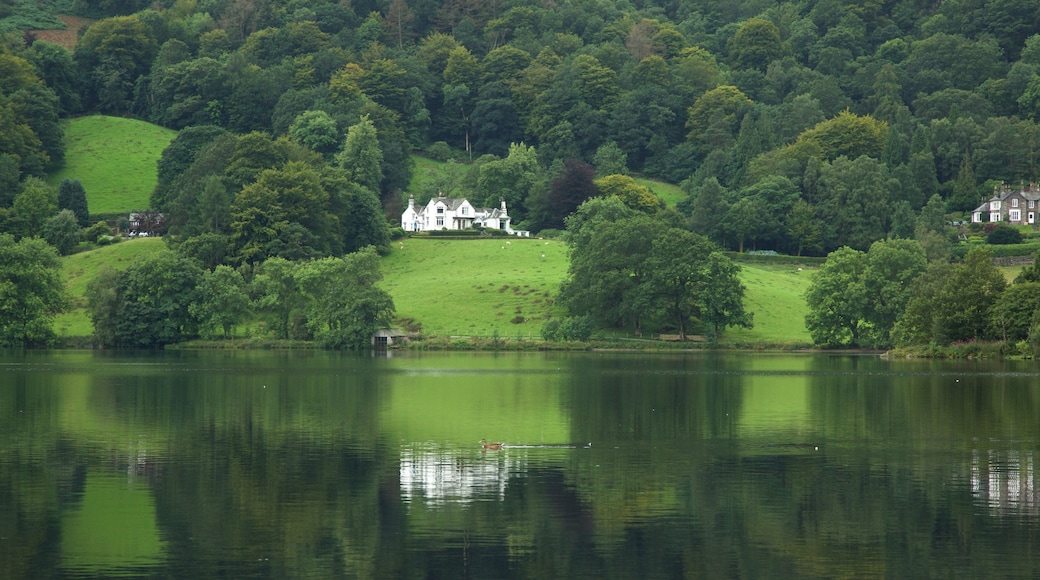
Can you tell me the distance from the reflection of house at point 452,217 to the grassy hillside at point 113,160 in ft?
110

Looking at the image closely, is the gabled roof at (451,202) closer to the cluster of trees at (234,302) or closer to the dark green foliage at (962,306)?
the cluster of trees at (234,302)

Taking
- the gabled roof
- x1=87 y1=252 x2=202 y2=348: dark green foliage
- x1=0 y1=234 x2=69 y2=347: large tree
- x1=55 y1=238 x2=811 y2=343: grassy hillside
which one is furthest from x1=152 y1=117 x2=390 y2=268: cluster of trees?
the gabled roof

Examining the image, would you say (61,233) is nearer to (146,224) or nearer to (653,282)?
(146,224)

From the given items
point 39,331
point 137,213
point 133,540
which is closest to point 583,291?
point 39,331

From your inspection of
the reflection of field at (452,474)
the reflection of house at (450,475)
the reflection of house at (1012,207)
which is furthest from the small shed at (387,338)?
the reflection of house at (1012,207)

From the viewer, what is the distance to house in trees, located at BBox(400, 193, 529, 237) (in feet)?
541

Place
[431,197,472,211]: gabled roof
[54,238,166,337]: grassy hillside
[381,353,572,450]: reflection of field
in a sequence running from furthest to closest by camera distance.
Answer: [431,197,472,211]: gabled roof, [54,238,166,337]: grassy hillside, [381,353,572,450]: reflection of field

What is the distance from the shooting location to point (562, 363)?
89.7m

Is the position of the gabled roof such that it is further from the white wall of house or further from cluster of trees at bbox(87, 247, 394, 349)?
cluster of trees at bbox(87, 247, 394, 349)

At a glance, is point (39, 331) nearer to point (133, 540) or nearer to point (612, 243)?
point (612, 243)

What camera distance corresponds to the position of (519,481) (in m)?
34.8

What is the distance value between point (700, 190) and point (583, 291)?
154 ft

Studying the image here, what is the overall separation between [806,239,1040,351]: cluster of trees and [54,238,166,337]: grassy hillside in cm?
6123

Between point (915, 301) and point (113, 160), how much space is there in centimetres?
A: 12061
